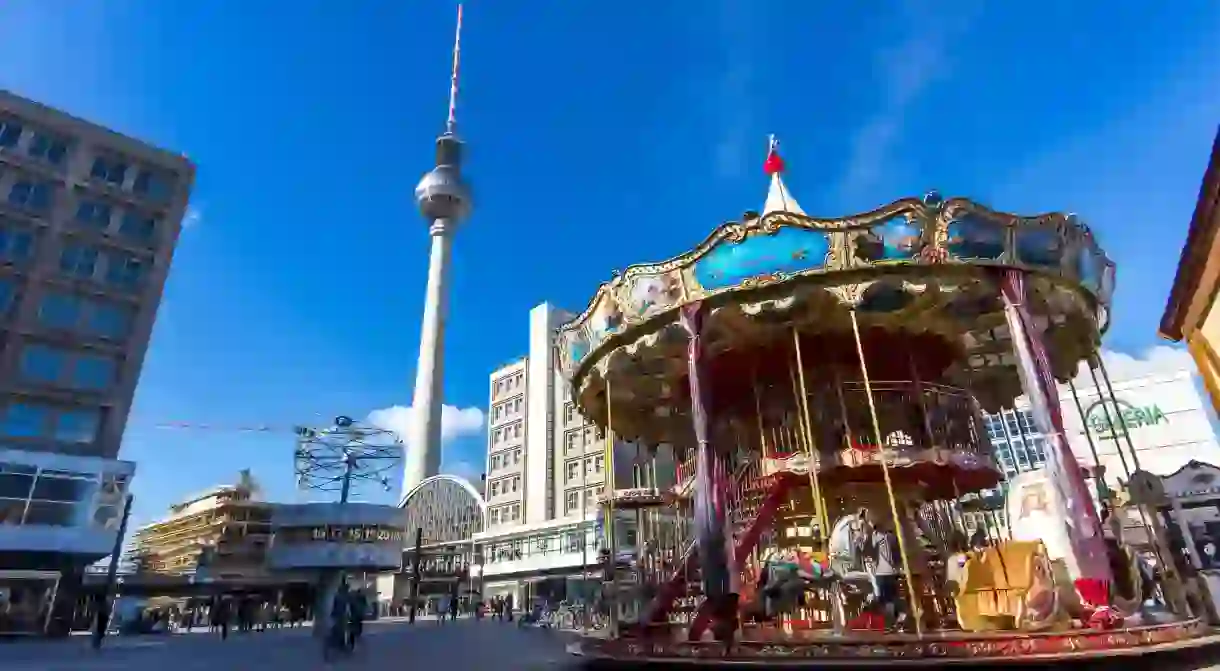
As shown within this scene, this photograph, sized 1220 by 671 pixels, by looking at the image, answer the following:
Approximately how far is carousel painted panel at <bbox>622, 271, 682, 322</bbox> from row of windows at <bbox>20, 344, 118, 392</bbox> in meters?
28.6

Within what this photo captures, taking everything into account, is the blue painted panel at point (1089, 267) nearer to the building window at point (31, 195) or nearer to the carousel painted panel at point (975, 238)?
the carousel painted panel at point (975, 238)

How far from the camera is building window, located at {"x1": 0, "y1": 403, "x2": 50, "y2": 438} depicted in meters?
28.5

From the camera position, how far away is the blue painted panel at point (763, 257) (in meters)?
12.9

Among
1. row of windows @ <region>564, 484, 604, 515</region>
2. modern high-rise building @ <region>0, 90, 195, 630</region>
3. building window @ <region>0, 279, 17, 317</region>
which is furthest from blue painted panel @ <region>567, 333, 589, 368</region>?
row of windows @ <region>564, 484, 604, 515</region>

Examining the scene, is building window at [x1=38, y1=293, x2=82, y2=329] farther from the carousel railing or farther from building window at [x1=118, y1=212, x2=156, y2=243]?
the carousel railing

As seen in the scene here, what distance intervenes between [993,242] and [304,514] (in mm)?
47467

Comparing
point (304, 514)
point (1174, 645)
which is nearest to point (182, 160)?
point (304, 514)

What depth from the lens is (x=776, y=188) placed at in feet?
62.5

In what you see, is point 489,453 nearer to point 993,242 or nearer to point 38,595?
point 38,595

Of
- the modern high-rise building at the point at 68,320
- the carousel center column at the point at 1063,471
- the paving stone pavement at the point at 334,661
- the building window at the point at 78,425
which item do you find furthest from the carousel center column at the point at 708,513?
the building window at the point at 78,425

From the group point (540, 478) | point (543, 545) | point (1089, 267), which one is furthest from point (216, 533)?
point (1089, 267)

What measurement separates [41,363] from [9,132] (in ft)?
35.9

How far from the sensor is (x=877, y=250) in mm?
12781

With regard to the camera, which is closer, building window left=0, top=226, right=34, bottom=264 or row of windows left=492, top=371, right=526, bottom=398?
building window left=0, top=226, right=34, bottom=264
